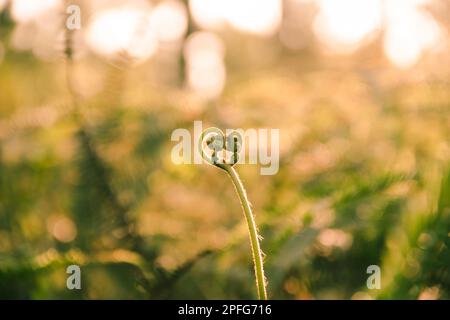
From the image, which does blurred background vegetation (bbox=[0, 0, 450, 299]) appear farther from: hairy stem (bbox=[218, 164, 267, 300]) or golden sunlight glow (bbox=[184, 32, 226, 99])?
golden sunlight glow (bbox=[184, 32, 226, 99])

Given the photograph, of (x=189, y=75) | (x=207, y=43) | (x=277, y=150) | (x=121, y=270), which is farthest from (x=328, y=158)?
(x=207, y=43)

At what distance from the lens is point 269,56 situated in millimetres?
8117

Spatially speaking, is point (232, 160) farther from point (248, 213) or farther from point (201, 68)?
point (201, 68)

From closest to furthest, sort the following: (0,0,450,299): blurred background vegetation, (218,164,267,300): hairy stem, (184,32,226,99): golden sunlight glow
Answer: (218,164,267,300): hairy stem → (0,0,450,299): blurred background vegetation → (184,32,226,99): golden sunlight glow

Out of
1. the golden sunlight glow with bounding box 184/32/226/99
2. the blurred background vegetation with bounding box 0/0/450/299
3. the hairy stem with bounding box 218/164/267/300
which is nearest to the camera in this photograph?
the hairy stem with bounding box 218/164/267/300

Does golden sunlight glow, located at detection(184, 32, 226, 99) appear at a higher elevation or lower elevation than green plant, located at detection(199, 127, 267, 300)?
higher

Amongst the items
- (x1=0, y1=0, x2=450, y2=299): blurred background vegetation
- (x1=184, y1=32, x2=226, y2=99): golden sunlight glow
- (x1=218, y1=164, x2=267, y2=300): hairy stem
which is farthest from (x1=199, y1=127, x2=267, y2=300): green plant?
(x1=184, y1=32, x2=226, y2=99): golden sunlight glow

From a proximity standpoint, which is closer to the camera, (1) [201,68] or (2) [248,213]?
→ (2) [248,213]

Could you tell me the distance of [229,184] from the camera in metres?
1.91

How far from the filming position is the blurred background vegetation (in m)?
1.08

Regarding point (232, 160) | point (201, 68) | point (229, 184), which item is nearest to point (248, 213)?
point (232, 160)

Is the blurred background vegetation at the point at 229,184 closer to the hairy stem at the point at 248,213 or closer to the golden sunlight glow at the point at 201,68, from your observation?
the hairy stem at the point at 248,213
